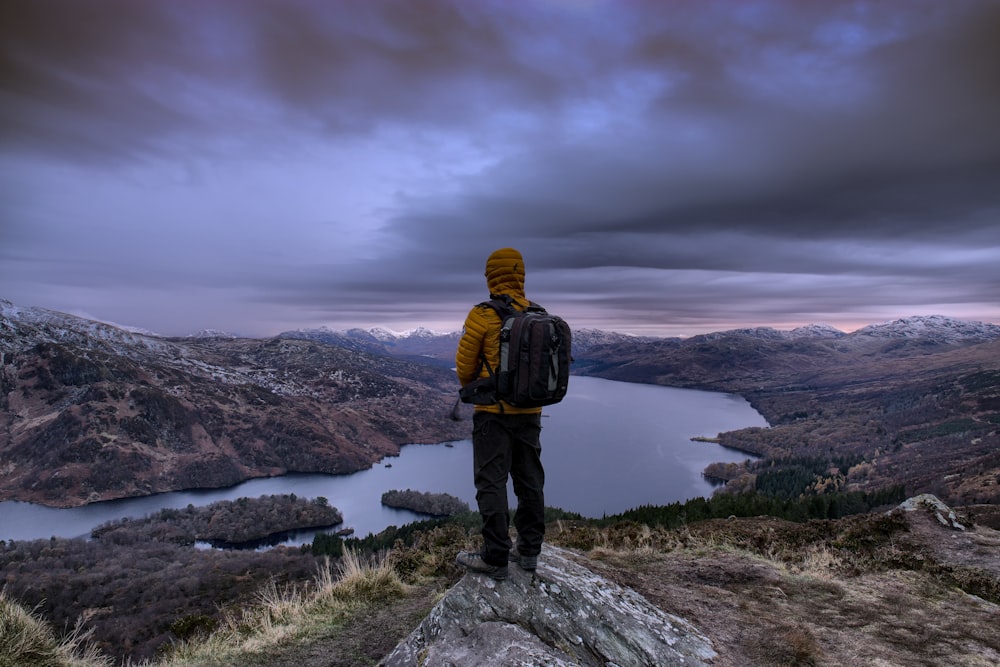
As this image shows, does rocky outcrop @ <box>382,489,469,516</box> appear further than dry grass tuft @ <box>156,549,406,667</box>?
Yes

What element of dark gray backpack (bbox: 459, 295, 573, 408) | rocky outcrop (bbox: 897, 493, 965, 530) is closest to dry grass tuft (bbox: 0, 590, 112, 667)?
dark gray backpack (bbox: 459, 295, 573, 408)


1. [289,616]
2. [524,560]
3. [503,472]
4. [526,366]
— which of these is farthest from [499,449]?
[289,616]

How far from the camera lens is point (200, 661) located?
571 cm

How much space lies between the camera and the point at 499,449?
6059 mm

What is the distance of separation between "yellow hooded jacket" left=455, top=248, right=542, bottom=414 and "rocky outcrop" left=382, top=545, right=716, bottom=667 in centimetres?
225

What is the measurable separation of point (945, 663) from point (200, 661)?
8.69m

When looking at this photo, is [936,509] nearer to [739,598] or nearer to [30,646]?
[739,598]

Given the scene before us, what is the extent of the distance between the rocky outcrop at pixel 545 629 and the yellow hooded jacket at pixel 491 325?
2252mm

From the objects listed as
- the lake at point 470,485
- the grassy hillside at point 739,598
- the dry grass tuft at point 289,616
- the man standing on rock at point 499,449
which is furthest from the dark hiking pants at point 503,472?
the lake at point 470,485

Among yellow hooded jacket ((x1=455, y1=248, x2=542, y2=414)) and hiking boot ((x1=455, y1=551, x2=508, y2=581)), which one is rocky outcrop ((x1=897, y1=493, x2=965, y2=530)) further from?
yellow hooded jacket ((x1=455, y1=248, x2=542, y2=414))

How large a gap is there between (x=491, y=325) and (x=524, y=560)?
10.5 ft

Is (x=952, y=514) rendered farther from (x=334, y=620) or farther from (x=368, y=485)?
(x=368, y=485)

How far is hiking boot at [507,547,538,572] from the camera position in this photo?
6352mm

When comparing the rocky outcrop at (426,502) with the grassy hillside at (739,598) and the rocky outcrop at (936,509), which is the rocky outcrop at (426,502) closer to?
the rocky outcrop at (936,509)
